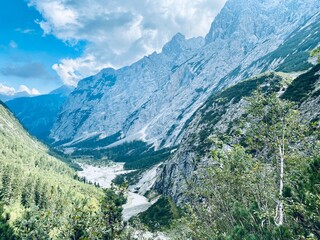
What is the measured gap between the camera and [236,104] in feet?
602

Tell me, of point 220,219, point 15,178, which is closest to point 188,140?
point 15,178

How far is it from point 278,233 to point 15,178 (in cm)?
14405

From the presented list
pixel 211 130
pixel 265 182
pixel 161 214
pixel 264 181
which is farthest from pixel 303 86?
pixel 264 181

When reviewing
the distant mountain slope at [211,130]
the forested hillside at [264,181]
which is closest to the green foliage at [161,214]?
the distant mountain slope at [211,130]

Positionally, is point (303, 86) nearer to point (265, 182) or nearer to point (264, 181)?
point (265, 182)

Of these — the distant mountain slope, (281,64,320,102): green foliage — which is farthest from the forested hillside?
(281,64,320,102): green foliage

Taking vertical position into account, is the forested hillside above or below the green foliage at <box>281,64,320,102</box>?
below

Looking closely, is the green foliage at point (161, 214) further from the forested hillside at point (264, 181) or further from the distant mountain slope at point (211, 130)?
the forested hillside at point (264, 181)

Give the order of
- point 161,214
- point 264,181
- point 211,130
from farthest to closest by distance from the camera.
→ point 211,130
point 161,214
point 264,181

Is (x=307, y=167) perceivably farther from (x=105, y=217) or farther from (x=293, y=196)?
(x=105, y=217)

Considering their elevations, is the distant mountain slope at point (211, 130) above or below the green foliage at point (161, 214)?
above

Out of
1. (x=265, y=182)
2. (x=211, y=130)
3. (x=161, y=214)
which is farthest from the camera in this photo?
(x=211, y=130)

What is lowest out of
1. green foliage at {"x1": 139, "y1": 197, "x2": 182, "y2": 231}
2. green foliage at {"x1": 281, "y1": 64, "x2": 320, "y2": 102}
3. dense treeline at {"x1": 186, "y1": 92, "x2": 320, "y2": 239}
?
dense treeline at {"x1": 186, "y1": 92, "x2": 320, "y2": 239}

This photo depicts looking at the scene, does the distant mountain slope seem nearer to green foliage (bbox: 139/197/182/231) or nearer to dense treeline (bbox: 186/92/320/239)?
green foliage (bbox: 139/197/182/231)
